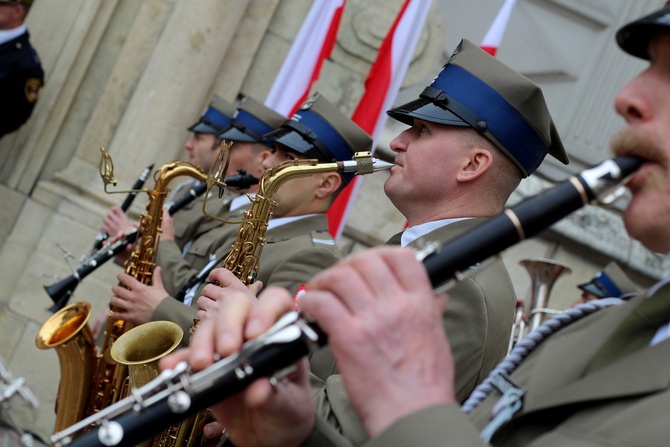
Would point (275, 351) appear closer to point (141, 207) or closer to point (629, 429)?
point (629, 429)

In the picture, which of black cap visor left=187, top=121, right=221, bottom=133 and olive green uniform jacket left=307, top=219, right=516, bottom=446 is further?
black cap visor left=187, top=121, right=221, bottom=133

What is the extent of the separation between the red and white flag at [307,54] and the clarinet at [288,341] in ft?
16.2

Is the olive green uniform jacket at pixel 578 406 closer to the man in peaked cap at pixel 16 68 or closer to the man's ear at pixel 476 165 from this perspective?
the man's ear at pixel 476 165

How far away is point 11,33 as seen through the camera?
21.6 feet

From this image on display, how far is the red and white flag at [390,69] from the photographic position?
6258 millimetres

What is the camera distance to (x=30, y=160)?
709 cm

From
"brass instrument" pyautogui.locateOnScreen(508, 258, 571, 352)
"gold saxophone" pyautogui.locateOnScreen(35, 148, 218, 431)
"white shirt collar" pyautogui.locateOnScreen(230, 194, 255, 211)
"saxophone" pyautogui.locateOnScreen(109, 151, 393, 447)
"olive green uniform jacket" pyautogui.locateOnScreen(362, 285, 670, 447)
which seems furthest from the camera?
"brass instrument" pyautogui.locateOnScreen(508, 258, 571, 352)

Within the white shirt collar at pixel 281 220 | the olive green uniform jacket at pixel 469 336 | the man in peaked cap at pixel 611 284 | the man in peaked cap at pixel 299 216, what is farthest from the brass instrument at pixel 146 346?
the man in peaked cap at pixel 611 284

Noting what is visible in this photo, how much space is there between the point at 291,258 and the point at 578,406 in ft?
8.16

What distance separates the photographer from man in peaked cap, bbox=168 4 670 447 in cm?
145

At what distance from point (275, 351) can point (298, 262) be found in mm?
2367

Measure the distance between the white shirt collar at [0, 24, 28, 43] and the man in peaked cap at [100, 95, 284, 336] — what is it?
1.36 meters

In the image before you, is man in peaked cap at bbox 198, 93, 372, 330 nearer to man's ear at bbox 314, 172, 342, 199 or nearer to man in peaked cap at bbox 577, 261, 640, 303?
man's ear at bbox 314, 172, 342, 199

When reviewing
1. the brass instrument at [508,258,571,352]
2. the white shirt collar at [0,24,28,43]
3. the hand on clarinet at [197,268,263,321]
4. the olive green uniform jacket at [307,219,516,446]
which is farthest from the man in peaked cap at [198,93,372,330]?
the white shirt collar at [0,24,28,43]
